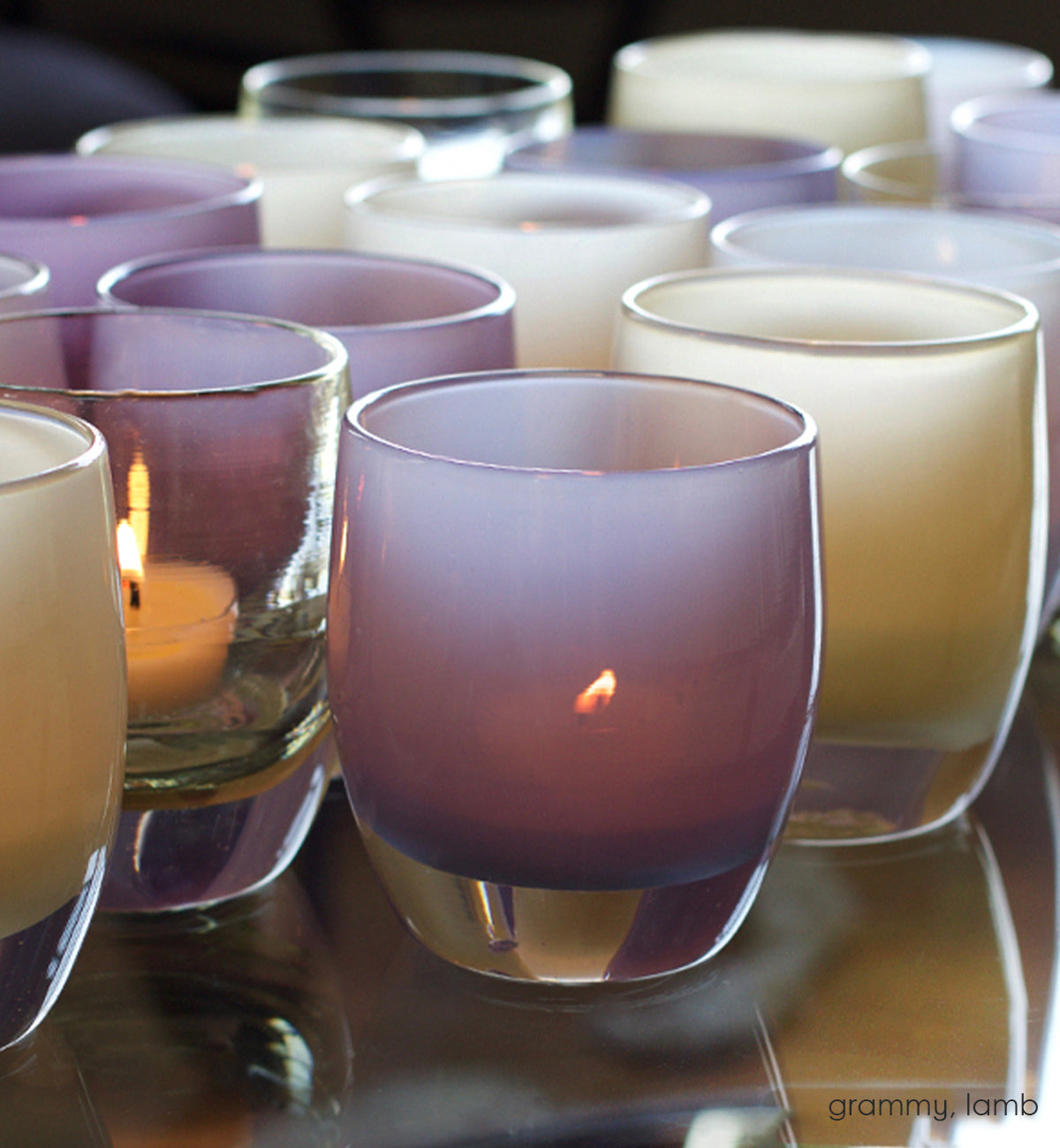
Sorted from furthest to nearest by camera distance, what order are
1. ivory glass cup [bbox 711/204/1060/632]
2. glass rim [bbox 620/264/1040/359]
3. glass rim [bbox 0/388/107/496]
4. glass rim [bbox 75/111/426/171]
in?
1. glass rim [bbox 75/111/426/171]
2. ivory glass cup [bbox 711/204/1060/632]
3. glass rim [bbox 620/264/1040/359]
4. glass rim [bbox 0/388/107/496]

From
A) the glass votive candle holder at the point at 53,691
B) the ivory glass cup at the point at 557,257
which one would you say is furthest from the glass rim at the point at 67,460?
the ivory glass cup at the point at 557,257

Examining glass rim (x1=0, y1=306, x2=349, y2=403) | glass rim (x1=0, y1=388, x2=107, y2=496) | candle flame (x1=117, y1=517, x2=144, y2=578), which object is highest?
glass rim (x1=0, y1=388, x2=107, y2=496)

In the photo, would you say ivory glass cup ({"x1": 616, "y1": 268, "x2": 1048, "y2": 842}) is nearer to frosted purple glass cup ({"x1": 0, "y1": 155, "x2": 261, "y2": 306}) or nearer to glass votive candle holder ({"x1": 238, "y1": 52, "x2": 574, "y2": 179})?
frosted purple glass cup ({"x1": 0, "y1": 155, "x2": 261, "y2": 306})

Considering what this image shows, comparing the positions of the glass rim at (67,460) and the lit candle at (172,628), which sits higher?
the glass rim at (67,460)

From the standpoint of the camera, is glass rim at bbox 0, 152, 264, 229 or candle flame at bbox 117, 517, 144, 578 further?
glass rim at bbox 0, 152, 264, 229

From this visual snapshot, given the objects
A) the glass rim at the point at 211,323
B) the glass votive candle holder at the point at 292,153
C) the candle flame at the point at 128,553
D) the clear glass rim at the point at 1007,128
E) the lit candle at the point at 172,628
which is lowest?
the lit candle at the point at 172,628

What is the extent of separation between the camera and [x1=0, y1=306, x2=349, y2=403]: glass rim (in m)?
0.39

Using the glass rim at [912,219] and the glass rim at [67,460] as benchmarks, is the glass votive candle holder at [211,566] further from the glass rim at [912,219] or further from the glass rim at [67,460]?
the glass rim at [912,219]

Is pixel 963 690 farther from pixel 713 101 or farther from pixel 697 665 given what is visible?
pixel 713 101

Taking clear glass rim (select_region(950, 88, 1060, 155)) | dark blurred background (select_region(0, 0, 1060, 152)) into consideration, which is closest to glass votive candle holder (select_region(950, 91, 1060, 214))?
clear glass rim (select_region(950, 88, 1060, 155))

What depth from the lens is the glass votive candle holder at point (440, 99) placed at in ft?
3.01

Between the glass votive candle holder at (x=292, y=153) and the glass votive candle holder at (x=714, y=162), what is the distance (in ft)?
0.23

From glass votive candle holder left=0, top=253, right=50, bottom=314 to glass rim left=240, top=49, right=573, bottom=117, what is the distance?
0.44 m

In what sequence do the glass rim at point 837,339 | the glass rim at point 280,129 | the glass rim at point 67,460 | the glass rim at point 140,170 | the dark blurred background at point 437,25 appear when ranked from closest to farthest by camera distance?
the glass rim at point 67,460
the glass rim at point 837,339
the glass rim at point 140,170
the glass rim at point 280,129
the dark blurred background at point 437,25
